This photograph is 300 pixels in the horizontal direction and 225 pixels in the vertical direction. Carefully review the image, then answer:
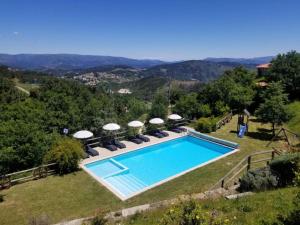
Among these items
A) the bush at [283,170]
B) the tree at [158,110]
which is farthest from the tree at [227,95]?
the bush at [283,170]

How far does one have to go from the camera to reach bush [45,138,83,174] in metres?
15.7

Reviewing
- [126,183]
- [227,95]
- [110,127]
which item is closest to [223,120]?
[227,95]

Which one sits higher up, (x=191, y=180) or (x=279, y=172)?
(x=279, y=172)

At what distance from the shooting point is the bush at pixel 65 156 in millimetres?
15695

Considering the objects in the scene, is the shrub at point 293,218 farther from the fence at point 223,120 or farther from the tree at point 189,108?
the tree at point 189,108

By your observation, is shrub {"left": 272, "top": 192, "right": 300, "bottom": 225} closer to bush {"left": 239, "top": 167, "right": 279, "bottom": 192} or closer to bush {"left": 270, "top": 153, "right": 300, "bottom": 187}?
bush {"left": 239, "top": 167, "right": 279, "bottom": 192}

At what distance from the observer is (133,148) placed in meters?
20.4

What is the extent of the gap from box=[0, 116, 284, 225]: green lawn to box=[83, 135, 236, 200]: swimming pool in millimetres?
709

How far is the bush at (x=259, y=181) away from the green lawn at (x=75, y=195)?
2724mm

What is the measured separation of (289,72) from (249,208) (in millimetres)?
28429

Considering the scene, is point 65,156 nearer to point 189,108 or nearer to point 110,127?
point 110,127

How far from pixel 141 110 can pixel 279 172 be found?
65.2 feet

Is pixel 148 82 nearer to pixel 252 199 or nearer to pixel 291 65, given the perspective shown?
pixel 291 65

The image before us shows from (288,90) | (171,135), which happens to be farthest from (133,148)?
(288,90)
